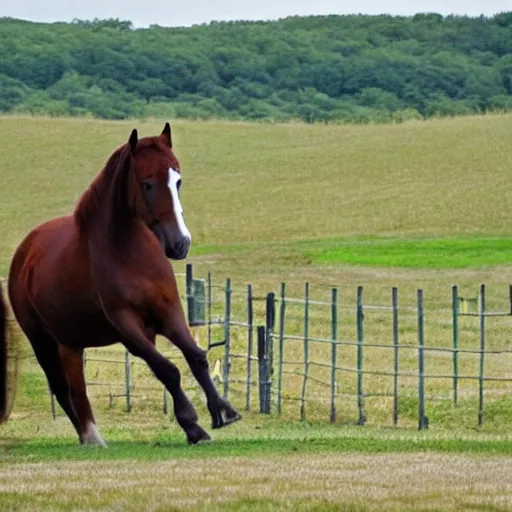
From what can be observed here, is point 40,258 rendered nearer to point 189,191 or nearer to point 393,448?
point 393,448

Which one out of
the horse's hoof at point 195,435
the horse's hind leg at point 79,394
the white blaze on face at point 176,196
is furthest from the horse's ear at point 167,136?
the horse's hind leg at point 79,394

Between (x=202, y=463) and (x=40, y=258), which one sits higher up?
(x=40, y=258)

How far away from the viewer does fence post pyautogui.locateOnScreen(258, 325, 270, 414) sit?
23.0m

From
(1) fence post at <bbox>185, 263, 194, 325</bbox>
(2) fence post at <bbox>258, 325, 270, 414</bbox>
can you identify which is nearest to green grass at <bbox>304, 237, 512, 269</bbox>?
(1) fence post at <bbox>185, 263, 194, 325</bbox>

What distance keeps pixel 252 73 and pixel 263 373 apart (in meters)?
91.8

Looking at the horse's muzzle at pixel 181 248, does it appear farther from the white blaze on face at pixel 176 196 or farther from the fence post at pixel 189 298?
the fence post at pixel 189 298

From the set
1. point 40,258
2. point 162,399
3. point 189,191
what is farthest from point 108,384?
point 189,191

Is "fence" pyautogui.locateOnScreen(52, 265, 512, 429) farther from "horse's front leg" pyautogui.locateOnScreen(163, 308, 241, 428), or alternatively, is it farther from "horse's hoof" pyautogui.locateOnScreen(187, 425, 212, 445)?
"horse's front leg" pyautogui.locateOnScreen(163, 308, 241, 428)

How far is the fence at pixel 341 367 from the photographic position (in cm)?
2239

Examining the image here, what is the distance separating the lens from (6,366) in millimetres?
15586

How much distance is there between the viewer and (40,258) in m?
15.0

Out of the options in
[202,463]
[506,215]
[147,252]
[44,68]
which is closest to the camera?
[202,463]

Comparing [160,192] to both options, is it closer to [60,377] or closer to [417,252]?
[60,377]

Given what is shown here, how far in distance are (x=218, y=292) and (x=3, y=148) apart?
3295 centimetres
